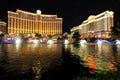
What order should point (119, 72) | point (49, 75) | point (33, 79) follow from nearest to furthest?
point (119, 72), point (33, 79), point (49, 75)

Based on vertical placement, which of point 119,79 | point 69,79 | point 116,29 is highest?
point 116,29

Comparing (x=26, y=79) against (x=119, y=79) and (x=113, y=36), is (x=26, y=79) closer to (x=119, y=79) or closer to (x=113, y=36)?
(x=119, y=79)

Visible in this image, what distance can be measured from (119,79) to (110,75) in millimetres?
521

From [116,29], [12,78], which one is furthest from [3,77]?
[116,29]

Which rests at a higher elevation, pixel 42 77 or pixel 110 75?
pixel 110 75

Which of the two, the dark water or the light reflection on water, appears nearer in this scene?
the dark water

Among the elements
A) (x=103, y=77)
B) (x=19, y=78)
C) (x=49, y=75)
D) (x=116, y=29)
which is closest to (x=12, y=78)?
(x=19, y=78)

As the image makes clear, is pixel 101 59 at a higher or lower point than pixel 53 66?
higher

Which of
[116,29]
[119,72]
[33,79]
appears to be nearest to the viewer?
[119,72]

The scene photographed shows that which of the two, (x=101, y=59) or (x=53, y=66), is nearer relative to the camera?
(x=53, y=66)

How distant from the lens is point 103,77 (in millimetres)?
9234

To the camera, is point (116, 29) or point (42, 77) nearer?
point (42, 77)

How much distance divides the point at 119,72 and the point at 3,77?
43.6 ft

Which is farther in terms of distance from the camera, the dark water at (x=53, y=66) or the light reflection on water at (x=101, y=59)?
the light reflection on water at (x=101, y=59)
